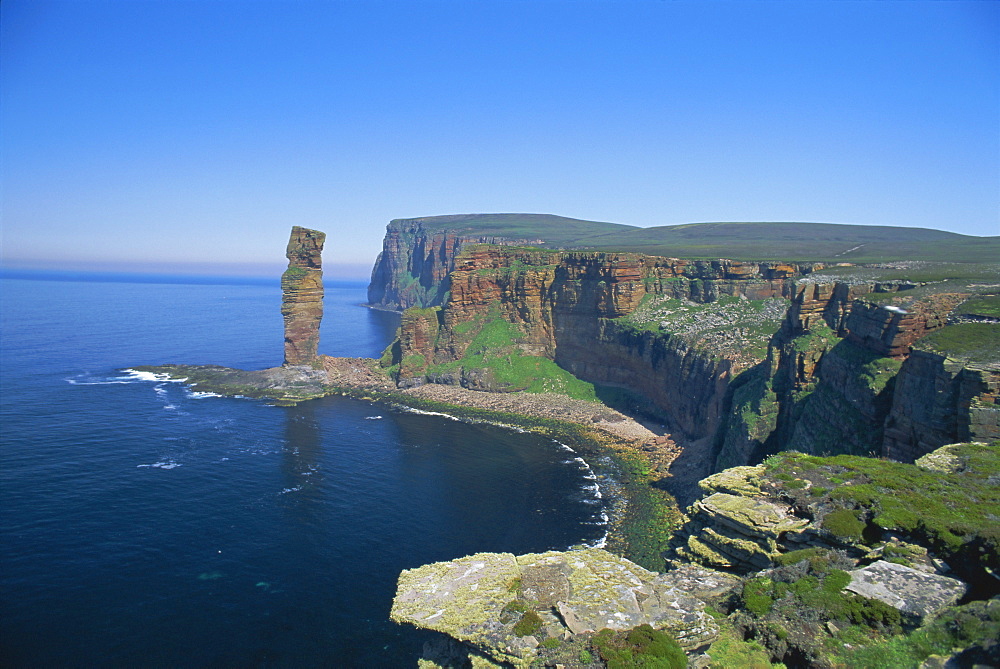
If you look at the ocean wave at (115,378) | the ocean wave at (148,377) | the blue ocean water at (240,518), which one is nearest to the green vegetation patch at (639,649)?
the blue ocean water at (240,518)

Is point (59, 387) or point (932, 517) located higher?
point (932, 517)

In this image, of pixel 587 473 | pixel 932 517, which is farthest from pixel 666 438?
pixel 932 517

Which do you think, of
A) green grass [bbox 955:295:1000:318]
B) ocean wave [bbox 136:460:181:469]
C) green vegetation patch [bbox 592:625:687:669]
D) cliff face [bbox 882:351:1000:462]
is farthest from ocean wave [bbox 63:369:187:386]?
green grass [bbox 955:295:1000:318]

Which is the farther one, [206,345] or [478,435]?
[206,345]

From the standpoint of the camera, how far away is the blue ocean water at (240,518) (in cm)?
4038

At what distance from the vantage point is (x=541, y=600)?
21453mm

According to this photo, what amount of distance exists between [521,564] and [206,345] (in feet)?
549

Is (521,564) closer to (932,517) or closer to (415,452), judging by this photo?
(932,517)

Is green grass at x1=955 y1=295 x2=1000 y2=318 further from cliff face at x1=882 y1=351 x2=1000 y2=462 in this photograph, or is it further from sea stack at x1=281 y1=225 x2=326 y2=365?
sea stack at x1=281 y1=225 x2=326 y2=365

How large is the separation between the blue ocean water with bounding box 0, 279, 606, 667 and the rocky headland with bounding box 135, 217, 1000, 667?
1333cm

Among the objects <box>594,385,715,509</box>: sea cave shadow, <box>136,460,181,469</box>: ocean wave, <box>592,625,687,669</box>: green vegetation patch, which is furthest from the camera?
<box>136,460,181,469</box>: ocean wave

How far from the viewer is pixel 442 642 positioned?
2344 cm

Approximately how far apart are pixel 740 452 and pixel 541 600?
44.6 m

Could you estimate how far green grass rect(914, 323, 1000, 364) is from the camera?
37719 mm
